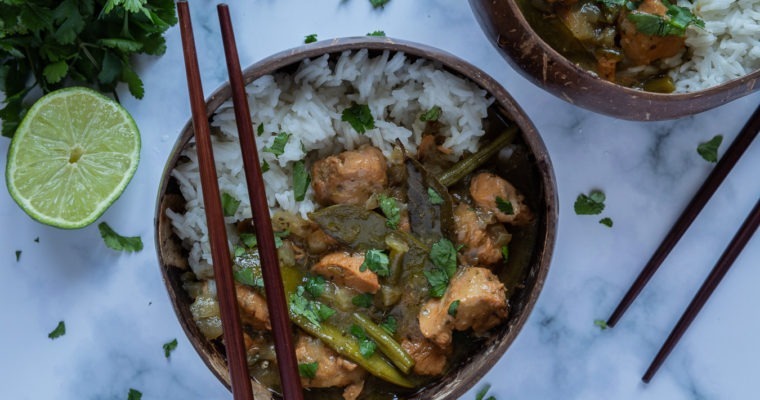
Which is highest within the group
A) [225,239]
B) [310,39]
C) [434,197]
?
[310,39]

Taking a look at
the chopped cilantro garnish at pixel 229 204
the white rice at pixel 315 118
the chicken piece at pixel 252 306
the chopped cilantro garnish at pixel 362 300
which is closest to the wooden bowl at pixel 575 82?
the white rice at pixel 315 118

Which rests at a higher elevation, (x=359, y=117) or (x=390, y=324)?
(x=359, y=117)

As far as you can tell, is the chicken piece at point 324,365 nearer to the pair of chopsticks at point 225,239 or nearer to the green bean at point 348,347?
the green bean at point 348,347

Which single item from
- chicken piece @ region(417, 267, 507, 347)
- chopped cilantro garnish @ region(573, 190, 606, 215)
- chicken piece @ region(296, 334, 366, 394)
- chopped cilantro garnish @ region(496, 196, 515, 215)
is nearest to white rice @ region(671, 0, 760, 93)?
chopped cilantro garnish @ region(573, 190, 606, 215)

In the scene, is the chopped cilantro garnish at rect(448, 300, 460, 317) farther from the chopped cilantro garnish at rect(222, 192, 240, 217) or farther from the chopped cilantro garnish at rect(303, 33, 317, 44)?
the chopped cilantro garnish at rect(303, 33, 317, 44)

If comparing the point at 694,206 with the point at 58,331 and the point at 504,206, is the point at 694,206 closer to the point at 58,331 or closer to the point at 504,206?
the point at 504,206

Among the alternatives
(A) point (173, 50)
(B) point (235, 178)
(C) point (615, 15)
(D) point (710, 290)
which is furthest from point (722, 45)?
(A) point (173, 50)

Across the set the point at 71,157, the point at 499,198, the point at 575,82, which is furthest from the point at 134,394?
the point at 575,82

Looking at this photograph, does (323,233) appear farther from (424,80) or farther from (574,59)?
(574,59)
